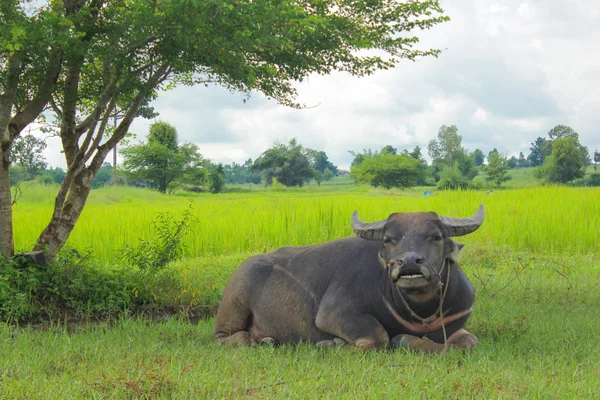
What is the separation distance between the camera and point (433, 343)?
3941 mm

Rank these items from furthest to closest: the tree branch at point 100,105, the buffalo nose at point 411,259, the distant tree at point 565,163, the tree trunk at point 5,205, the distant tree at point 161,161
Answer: the distant tree at point 565,163, the distant tree at point 161,161, the tree branch at point 100,105, the tree trunk at point 5,205, the buffalo nose at point 411,259

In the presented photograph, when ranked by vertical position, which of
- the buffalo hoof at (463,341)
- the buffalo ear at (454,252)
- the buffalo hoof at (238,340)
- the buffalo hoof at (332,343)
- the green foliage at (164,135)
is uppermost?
the green foliage at (164,135)

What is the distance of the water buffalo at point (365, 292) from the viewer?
3766 mm

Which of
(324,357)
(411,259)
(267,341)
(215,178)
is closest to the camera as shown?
(411,259)

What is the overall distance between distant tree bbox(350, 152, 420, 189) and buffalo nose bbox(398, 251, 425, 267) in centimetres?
4941

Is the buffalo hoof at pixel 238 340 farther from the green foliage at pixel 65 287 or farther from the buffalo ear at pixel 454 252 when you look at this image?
the green foliage at pixel 65 287

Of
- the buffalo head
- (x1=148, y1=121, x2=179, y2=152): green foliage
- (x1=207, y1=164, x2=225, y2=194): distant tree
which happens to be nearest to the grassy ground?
the buffalo head

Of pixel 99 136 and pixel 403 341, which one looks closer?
pixel 403 341

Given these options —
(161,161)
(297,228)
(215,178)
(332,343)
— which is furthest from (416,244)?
(215,178)

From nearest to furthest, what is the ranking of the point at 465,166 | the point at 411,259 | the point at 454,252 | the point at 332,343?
1. the point at 411,259
2. the point at 454,252
3. the point at 332,343
4. the point at 465,166

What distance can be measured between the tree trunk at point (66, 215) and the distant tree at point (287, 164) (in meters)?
47.8

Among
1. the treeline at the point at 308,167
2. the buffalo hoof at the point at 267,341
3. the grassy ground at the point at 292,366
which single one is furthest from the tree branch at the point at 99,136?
the treeline at the point at 308,167

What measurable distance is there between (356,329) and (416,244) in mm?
765

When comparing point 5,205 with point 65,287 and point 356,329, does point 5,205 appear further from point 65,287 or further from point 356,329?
point 356,329
